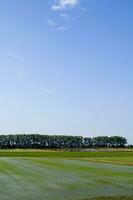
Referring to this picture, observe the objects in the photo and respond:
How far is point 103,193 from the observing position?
18219 mm

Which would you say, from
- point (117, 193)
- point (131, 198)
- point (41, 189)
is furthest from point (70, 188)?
point (131, 198)

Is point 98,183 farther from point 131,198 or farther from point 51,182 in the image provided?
point 131,198

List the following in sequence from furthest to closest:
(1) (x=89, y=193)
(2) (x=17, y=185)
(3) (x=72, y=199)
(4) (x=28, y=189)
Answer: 1. (2) (x=17, y=185)
2. (4) (x=28, y=189)
3. (1) (x=89, y=193)
4. (3) (x=72, y=199)

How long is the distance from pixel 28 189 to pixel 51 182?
336 centimetres

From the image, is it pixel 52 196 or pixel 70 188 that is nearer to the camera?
pixel 52 196

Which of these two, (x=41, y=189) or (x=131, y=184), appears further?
(x=131, y=184)

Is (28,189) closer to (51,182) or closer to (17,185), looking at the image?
(17,185)

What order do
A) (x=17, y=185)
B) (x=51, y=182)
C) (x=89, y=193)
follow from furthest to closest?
(x=51, y=182) → (x=17, y=185) → (x=89, y=193)

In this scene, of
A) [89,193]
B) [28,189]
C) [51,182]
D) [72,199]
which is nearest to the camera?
[72,199]

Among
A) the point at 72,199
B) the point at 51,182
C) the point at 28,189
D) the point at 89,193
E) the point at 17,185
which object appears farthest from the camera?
the point at 51,182

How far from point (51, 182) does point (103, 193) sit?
5.46 m

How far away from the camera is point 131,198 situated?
54.9ft

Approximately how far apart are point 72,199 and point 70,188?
11.5 feet

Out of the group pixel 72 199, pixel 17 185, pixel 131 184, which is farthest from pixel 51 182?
pixel 72 199
